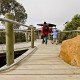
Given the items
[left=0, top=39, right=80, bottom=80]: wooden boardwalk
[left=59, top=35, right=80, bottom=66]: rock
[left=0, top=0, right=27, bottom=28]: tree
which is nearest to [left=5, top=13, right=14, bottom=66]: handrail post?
[left=0, top=39, right=80, bottom=80]: wooden boardwalk

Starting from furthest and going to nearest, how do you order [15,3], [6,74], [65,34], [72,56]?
1. [15,3]
2. [65,34]
3. [72,56]
4. [6,74]

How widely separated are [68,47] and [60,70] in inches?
70.3

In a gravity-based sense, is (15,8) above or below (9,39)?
above

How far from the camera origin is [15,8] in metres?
52.1

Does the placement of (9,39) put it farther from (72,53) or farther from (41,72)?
(72,53)

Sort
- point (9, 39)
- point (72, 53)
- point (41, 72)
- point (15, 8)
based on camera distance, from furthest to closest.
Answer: point (15, 8), point (72, 53), point (9, 39), point (41, 72)

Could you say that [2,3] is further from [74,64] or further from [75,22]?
[74,64]

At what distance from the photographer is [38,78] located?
6.62m

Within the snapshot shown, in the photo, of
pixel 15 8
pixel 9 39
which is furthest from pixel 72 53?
pixel 15 8

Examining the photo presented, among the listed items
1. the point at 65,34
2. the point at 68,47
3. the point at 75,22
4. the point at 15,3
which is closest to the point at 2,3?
the point at 15,3

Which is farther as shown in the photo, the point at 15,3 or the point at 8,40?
the point at 15,3

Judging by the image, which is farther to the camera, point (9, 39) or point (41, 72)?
point (9, 39)

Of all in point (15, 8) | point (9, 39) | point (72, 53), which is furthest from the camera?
point (15, 8)

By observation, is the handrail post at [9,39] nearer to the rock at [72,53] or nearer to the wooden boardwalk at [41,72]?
the wooden boardwalk at [41,72]
